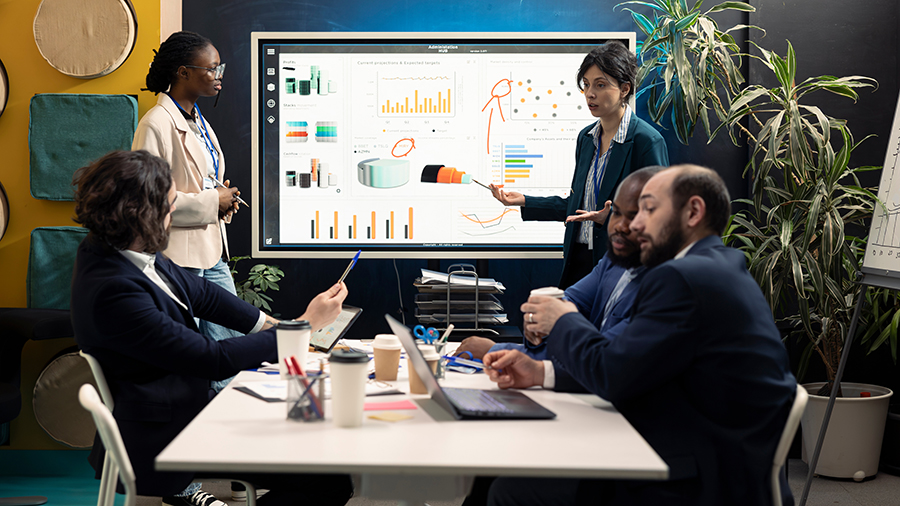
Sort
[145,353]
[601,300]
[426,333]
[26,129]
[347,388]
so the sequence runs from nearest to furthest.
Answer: [347,388] < [145,353] < [426,333] < [601,300] < [26,129]

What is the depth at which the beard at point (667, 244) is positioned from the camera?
1571 millimetres

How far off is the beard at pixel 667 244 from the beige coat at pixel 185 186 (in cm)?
175

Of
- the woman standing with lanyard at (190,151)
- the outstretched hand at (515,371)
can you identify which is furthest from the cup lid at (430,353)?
the woman standing with lanyard at (190,151)

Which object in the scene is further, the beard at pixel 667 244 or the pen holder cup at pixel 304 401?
the beard at pixel 667 244

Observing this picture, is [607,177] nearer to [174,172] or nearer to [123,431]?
[174,172]

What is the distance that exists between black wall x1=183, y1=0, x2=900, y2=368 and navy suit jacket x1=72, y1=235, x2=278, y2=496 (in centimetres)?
197

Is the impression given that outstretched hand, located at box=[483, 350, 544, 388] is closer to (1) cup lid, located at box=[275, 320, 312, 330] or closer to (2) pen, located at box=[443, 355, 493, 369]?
(2) pen, located at box=[443, 355, 493, 369]

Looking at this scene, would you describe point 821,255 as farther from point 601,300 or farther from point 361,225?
point 361,225

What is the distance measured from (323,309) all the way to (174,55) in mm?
1499

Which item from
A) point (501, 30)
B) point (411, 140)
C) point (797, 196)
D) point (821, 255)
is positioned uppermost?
point (501, 30)

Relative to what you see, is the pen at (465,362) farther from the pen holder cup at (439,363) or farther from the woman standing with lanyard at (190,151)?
the woman standing with lanyard at (190,151)

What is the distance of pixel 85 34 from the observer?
320 cm

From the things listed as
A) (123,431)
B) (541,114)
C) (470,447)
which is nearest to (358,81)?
(541,114)

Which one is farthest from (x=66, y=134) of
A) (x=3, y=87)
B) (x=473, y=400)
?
(x=473, y=400)
